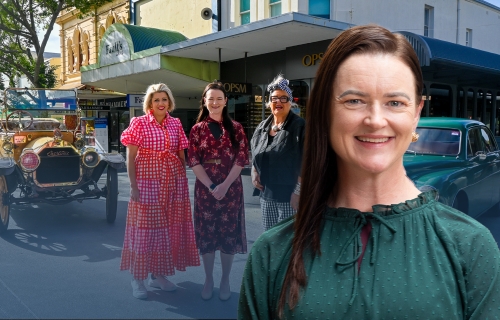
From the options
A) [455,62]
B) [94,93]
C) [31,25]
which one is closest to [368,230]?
[455,62]

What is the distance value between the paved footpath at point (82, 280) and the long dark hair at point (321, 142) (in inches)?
108

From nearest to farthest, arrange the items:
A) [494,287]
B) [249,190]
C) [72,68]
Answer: [494,287]
[249,190]
[72,68]

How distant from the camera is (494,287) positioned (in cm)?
103

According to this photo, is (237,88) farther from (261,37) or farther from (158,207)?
(158,207)

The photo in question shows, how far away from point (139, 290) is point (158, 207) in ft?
2.38

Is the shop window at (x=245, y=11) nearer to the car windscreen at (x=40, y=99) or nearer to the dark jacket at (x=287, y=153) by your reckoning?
the car windscreen at (x=40, y=99)

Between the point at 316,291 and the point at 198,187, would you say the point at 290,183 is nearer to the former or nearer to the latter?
the point at 198,187

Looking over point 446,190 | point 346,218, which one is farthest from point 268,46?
point 346,218

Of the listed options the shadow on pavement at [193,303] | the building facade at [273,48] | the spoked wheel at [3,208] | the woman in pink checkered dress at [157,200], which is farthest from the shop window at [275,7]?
the shadow on pavement at [193,303]

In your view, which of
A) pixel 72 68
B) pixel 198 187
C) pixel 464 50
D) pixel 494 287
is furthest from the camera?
pixel 72 68

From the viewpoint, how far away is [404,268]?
3.43 ft

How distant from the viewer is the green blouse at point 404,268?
1.02 m

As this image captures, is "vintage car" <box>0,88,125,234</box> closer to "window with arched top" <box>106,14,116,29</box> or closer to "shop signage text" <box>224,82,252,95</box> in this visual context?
"shop signage text" <box>224,82,252,95</box>

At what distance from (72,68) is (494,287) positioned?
88.3 feet
